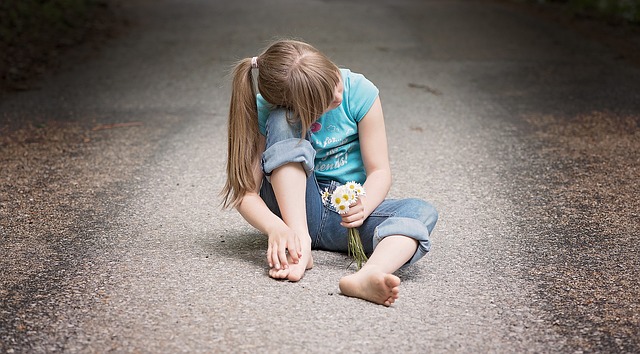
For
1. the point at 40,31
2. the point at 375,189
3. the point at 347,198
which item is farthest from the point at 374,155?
the point at 40,31

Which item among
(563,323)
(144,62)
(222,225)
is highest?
(563,323)

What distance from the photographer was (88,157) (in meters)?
4.47

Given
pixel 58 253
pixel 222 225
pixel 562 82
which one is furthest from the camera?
pixel 562 82

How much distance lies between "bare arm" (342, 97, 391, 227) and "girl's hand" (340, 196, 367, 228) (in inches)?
1.9

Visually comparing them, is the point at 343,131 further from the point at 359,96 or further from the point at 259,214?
the point at 259,214

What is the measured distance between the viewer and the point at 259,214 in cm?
279

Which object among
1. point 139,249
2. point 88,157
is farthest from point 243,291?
point 88,157

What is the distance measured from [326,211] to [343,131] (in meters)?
0.27

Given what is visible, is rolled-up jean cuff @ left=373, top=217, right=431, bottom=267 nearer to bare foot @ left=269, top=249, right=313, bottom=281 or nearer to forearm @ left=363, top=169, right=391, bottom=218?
forearm @ left=363, top=169, right=391, bottom=218

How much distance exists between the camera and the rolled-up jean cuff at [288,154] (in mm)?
2701

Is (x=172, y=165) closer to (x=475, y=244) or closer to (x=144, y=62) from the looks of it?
(x=475, y=244)

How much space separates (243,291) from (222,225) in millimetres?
798

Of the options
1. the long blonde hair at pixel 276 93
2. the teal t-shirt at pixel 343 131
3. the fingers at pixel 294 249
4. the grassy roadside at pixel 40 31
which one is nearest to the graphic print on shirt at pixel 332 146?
the teal t-shirt at pixel 343 131

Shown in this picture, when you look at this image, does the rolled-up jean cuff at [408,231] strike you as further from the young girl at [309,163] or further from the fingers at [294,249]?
the fingers at [294,249]
